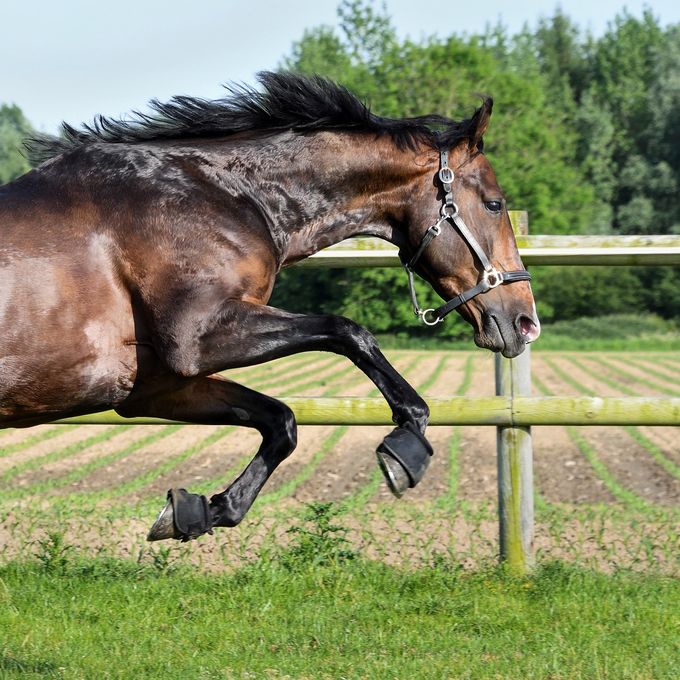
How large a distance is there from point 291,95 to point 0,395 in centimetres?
167

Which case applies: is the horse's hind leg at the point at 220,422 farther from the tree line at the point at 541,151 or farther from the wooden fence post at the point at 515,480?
the tree line at the point at 541,151

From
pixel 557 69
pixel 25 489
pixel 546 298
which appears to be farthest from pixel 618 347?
pixel 557 69

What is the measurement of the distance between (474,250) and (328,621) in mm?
1887

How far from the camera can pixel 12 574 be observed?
219 inches

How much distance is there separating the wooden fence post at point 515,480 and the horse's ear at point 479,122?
1641 millimetres

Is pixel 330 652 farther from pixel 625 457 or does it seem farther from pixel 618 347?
pixel 618 347

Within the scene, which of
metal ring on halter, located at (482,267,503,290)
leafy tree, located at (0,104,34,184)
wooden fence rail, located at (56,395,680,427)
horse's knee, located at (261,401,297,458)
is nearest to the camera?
horse's knee, located at (261,401,297,458)

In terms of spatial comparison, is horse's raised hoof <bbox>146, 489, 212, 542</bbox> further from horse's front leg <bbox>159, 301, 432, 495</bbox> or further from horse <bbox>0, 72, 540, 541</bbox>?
horse's front leg <bbox>159, 301, 432, 495</bbox>

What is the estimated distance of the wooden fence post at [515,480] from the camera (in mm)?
5629

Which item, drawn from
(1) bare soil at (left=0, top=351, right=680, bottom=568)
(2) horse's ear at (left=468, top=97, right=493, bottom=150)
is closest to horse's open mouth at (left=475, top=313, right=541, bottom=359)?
(2) horse's ear at (left=468, top=97, right=493, bottom=150)

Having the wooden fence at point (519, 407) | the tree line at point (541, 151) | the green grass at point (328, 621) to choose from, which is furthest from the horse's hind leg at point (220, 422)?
the tree line at point (541, 151)

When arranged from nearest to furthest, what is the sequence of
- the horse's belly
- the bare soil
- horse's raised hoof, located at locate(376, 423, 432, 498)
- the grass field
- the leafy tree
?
the horse's belly < horse's raised hoof, located at locate(376, 423, 432, 498) < the grass field < the bare soil < the leafy tree

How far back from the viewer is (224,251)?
3.85 meters

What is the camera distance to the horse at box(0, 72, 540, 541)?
3760 millimetres
